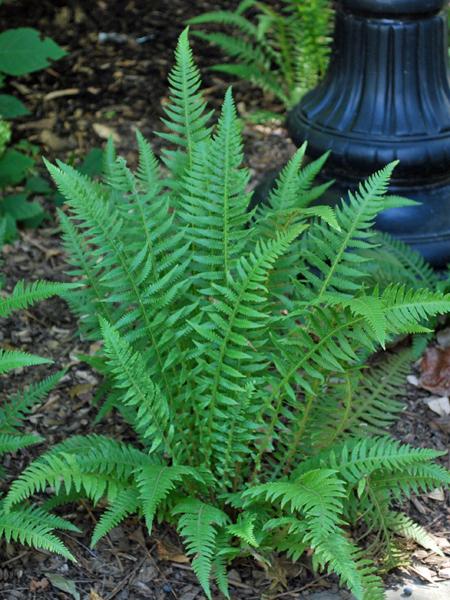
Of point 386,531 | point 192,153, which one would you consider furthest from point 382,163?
point 386,531

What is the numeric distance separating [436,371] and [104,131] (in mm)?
2357

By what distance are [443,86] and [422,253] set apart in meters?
0.69

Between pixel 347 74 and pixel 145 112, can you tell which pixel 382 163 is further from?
pixel 145 112

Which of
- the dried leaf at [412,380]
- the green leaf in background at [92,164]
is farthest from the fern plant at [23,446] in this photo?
the green leaf in background at [92,164]

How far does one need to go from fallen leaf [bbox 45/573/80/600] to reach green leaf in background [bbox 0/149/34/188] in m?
2.01

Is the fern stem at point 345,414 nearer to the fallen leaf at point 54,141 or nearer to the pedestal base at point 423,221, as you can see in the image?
the pedestal base at point 423,221

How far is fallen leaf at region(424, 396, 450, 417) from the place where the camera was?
3.17 meters

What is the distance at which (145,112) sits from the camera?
499 cm

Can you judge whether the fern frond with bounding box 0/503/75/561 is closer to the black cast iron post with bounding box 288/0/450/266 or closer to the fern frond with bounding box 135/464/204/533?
the fern frond with bounding box 135/464/204/533

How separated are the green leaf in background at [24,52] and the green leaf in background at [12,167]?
0.38 metres

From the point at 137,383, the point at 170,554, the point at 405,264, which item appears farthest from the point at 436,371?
the point at 137,383

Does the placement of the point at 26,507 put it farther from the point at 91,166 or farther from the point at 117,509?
the point at 91,166

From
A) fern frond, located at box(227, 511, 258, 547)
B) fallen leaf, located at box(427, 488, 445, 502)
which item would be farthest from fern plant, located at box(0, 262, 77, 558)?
fallen leaf, located at box(427, 488, 445, 502)

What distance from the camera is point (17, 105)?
3.94 m
